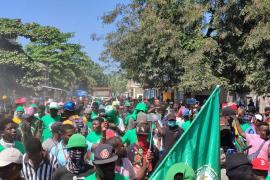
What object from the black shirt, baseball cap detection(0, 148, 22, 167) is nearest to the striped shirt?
the black shirt

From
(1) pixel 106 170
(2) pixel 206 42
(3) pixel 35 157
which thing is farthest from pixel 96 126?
(2) pixel 206 42

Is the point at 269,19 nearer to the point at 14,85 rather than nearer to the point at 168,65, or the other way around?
the point at 168,65

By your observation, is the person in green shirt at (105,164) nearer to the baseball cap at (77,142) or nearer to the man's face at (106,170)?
the man's face at (106,170)

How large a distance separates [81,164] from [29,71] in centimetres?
3830

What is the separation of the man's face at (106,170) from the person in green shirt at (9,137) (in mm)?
2654

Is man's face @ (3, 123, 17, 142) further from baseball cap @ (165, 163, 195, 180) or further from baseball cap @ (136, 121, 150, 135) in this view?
baseball cap @ (165, 163, 195, 180)

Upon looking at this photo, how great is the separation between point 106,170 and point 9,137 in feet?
9.95

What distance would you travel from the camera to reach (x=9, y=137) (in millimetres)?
6371

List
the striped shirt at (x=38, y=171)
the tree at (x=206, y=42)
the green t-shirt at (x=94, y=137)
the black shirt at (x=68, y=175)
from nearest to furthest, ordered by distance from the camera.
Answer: the black shirt at (x=68, y=175)
the striped shirt at (x=38, y=171)
the green t-shirt at (x=94, y=137)
the tree at (x=206, y=42)

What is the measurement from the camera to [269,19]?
17.4 meters

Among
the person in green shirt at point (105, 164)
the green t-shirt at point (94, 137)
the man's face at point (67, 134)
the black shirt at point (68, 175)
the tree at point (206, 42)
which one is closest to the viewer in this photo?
the person in green shirt at point (105, 164)

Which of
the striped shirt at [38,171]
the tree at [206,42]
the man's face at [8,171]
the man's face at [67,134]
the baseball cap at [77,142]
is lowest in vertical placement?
the striped shirt at [38,171]

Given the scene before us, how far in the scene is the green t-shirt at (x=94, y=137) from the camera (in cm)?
707

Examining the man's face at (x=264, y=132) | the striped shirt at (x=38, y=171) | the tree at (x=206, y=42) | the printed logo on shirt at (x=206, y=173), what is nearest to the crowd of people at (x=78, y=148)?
the striped shirt at (x=38, y=171)
